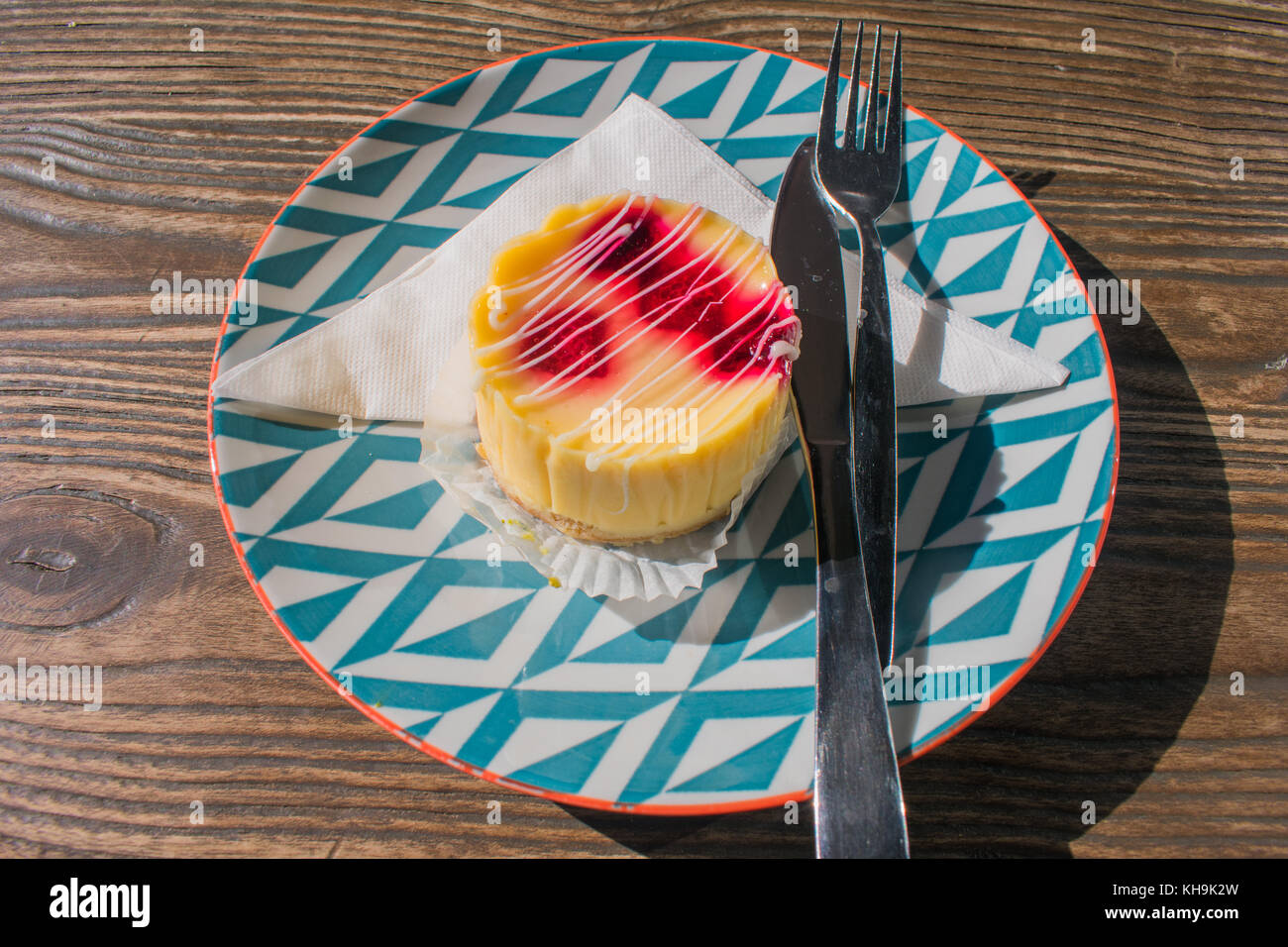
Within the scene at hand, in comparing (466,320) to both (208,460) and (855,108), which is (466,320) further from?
(855,108)

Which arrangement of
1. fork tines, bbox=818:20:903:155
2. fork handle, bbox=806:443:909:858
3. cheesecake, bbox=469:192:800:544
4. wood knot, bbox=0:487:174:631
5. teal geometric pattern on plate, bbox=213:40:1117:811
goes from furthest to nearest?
1. fork tines, bbox=818:20:903:155
2. wood knot, bbox=0:487:174:631
3. cheesecake, bbox=469:192:800:544
4. teal geometric pattern on plate, bbox=213:40:1117:811
5. fork handle, bbox=806:443:909:858

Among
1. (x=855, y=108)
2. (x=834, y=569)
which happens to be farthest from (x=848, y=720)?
(x=855, y=108)

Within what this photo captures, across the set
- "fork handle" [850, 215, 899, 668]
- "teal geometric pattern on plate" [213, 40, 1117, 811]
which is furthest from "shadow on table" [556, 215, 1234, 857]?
"fork handle" [850, 215, 899, 668]

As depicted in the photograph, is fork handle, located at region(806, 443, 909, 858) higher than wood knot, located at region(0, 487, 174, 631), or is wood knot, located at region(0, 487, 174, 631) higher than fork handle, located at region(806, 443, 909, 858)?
wood knot, located at region(0, 487, 174, 631)

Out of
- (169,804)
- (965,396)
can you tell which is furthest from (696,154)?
(169,804)

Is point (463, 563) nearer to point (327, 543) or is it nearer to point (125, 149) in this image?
point (327, 543)

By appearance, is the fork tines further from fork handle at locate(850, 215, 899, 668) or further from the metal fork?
fork handle at locate(850, 215, 899, 668)
